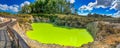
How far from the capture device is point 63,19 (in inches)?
1035

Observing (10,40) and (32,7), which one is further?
(32,7)

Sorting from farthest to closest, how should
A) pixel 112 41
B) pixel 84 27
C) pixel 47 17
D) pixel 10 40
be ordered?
pixel 47 17
pixel 84 27
pixel 112 41
pixel 10 40

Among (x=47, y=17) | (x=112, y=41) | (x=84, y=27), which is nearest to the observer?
(x=112, y=41)

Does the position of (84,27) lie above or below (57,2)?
below

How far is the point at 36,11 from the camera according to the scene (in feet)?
122

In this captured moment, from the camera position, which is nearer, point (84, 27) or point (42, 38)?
point (42, 38)

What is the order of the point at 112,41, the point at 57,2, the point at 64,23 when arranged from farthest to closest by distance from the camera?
the point at 57,2 → the point at 64,23 → the point at 112,41

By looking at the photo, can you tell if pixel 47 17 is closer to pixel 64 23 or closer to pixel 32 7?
pixel 64 23

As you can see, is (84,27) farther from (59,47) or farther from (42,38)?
(59,47)

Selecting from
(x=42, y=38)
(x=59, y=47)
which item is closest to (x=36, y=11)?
(x=42, y=38)

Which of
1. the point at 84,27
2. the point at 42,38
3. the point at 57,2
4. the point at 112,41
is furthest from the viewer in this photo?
the point at 57,2

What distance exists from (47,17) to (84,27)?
723 centimetres

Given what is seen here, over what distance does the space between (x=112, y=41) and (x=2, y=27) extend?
5.44m

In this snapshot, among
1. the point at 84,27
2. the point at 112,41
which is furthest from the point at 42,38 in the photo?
the point at 84,27
